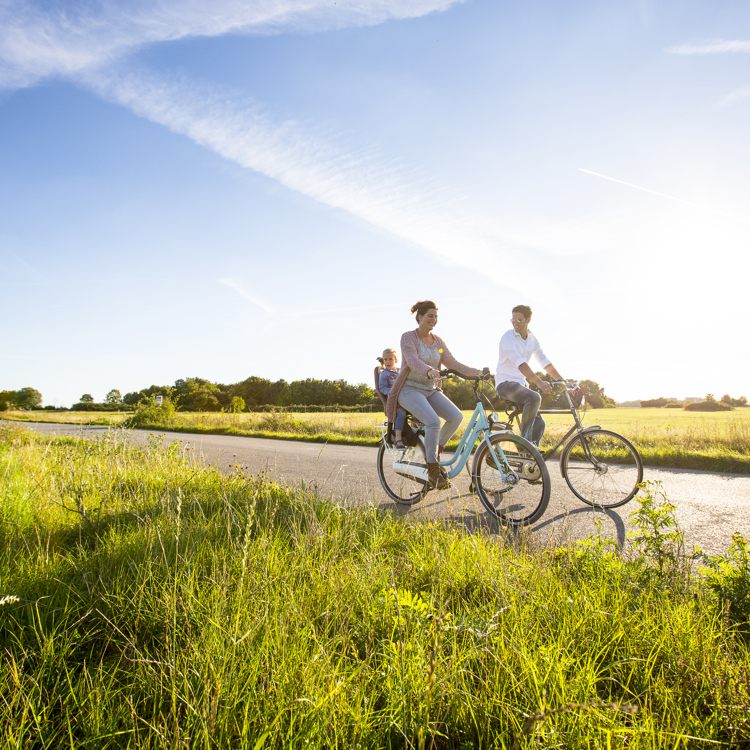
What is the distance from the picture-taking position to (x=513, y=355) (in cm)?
640

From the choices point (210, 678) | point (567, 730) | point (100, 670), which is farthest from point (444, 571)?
point (100, 670)

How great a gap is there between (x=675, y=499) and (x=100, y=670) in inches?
255

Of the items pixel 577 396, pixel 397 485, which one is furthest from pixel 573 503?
pixel 397 485

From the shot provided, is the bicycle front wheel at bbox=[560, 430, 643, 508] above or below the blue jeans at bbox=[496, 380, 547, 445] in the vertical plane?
below

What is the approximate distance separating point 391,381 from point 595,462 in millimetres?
2883

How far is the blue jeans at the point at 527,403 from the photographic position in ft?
20.1

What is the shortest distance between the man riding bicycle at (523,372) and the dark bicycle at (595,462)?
0.26 m

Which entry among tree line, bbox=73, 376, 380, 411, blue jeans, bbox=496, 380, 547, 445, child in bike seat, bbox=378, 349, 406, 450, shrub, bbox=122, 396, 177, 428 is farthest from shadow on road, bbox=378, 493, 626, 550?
tree line, bbox=73, 376, 380, 411

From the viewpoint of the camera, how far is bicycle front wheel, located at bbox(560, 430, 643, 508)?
5797 millimetres

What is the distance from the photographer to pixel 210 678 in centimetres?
174

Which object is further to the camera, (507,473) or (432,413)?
(432,413)

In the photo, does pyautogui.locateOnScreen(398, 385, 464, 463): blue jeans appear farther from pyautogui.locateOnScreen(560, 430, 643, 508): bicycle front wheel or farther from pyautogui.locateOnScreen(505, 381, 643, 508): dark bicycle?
pyautogui.locateOnScreen(560, 430, 643, 508): bicycle front wheel

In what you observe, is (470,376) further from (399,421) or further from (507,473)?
(507,473)

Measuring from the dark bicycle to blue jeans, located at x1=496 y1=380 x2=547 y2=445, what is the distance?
0.78 ft
